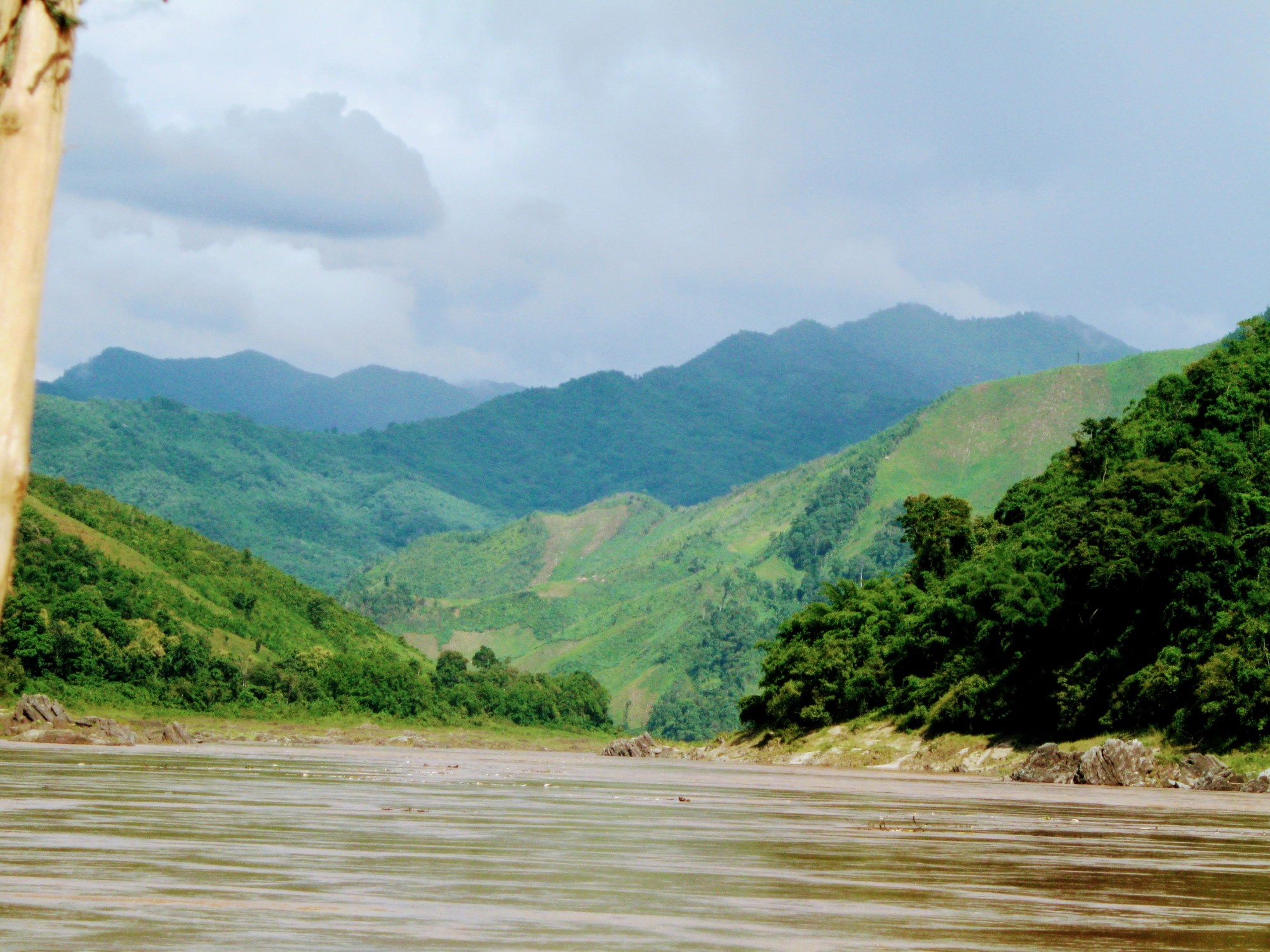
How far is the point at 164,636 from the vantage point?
15688 cm

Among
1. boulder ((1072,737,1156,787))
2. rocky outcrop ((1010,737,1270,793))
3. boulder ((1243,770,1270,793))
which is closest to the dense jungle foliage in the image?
rocky outcrop ((1010,737,1270,793))

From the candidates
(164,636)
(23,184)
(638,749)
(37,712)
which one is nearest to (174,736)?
(37,712)

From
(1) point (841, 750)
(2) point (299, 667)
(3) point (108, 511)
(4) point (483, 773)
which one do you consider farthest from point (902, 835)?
(3) point (108, 511)

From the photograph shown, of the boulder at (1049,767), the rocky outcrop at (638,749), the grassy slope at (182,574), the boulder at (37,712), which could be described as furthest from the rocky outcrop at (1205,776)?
the grassy slope at (182,574)

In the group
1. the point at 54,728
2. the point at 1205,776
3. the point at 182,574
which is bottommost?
the point at 54,728

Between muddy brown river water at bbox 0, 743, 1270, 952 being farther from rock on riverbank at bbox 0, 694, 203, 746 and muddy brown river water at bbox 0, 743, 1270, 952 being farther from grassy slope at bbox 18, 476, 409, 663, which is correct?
grassy slope at bbox 18, 476, 409, 663

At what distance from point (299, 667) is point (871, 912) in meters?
160

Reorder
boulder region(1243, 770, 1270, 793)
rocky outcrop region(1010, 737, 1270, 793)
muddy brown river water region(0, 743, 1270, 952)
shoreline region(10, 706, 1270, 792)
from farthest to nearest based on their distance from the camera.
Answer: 1. shoreline region(10, 706, 1270, 792)
2. rocky outcrop region(1010, 737, 1270, 793)
3. boulder region(1243, 770, 1270, 793)
4. muddy brown river water region(0, 743, 1270, 952)

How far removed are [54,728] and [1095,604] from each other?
205ft

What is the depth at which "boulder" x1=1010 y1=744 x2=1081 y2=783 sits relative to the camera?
77312mm

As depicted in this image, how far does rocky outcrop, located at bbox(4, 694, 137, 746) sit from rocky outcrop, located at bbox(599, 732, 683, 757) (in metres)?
53.1

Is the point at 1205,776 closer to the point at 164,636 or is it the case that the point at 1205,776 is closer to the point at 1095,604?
the point at 1095,604

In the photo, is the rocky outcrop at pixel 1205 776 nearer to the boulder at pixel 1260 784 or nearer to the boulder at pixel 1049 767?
the boulder at pixel 1260 784

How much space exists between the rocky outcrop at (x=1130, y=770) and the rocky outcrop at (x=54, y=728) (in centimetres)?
5123
